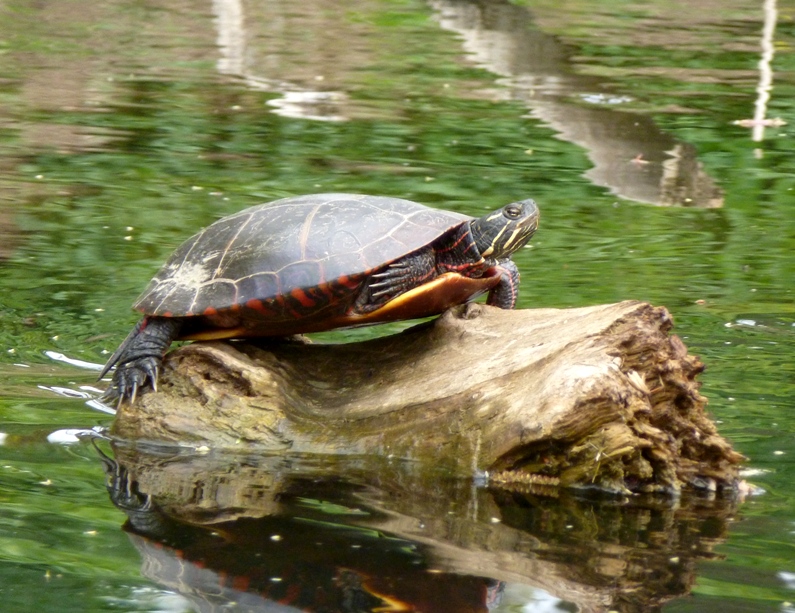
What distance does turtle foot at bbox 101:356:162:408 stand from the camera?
13.4ft

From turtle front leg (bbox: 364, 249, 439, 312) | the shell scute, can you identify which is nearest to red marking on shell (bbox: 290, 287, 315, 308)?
the shell scute

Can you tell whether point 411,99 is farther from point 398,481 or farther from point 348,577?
point 348,577

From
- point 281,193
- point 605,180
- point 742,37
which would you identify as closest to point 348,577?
point 281,193

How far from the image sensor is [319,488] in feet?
12.0

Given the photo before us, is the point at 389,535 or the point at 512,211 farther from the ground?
the point at 512,211

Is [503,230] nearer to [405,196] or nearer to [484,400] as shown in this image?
[484,400]

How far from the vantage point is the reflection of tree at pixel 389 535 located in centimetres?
291

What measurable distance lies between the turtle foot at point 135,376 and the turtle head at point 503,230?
1257 millimetres

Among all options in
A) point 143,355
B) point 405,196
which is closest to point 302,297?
point 143,355

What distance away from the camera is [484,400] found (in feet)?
12.2

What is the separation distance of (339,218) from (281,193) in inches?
151

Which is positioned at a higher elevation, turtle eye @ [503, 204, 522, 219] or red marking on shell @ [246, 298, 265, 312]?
turtle eye @ [503, 204, 522, 219]

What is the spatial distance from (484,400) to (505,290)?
91 cm

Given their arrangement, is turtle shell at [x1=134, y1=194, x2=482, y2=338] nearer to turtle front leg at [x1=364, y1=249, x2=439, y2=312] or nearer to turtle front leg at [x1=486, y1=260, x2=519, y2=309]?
turtle front leg at [x1=364, y1=249, x2=439, y2=312]
